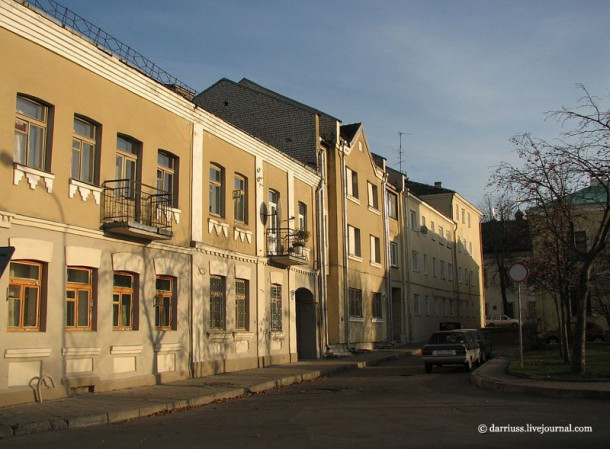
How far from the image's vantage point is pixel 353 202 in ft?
106

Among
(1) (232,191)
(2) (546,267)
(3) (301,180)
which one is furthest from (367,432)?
(3) (301,180)

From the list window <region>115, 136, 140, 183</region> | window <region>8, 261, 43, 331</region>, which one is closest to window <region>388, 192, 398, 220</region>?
window <region>115, 136, 140, 183</region>

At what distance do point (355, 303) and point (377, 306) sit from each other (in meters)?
4.04

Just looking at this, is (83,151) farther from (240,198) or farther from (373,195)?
(373,195)

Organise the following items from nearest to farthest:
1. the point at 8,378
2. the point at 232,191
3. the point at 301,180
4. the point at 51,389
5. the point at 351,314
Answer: the point at 8,378, the point at 51,389, the point at 232,191, the point at 301,180, the point at 351,314

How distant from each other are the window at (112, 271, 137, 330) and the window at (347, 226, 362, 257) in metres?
16.1

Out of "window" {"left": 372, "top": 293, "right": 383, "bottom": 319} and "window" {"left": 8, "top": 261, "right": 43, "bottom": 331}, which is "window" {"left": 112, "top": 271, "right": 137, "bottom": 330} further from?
"window" {"left": 372, "top": 293, "right": 383, "bottom": 319}

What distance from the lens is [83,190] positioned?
48.7 ft

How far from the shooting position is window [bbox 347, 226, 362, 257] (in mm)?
32009

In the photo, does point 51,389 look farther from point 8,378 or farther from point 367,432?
point 367,432

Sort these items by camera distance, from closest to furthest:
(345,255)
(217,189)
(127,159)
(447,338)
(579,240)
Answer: (127,159)
(217,189)
(447,338)
(579,240)
(345,255)

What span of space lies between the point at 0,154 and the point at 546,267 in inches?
746

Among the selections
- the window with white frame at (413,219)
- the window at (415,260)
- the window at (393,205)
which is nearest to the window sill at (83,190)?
the window at (393,205)

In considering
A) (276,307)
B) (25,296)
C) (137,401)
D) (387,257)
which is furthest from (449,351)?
(387,257)
